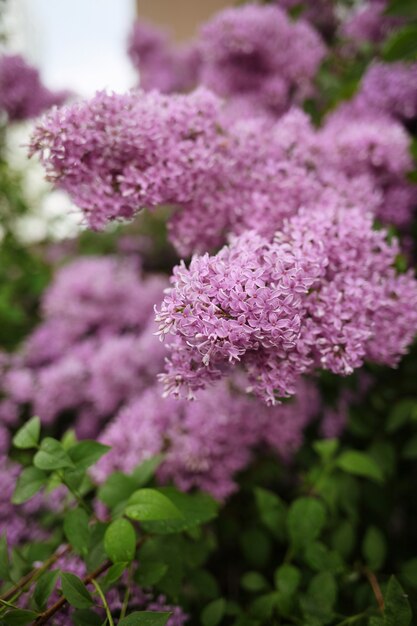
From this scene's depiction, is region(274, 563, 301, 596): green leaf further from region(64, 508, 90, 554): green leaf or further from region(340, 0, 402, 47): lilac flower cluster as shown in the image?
region(340, 0, 402, 47): lilac flower cluster

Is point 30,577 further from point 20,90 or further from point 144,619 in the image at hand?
point 20,90

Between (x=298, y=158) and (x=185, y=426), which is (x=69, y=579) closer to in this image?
(x=185, y=426)

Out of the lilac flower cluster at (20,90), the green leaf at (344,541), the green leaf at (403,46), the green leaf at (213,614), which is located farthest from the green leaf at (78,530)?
the lilac flower cluster at (20,90)

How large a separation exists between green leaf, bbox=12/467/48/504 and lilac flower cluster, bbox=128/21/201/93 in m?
1.58

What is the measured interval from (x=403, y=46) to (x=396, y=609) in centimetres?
87

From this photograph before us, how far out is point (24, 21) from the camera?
164 centimetres

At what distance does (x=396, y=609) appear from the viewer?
0.51 meters

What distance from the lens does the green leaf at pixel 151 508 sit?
53 cm

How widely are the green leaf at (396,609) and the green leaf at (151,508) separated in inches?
9.5

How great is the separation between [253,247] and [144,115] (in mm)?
259

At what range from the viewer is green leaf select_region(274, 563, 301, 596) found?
669mm

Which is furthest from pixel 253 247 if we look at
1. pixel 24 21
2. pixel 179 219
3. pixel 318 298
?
pixel 24 21

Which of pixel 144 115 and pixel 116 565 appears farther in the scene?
pixel 144 115

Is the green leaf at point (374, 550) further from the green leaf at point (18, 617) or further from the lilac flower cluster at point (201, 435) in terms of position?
the green leaf at point (18, 617)
